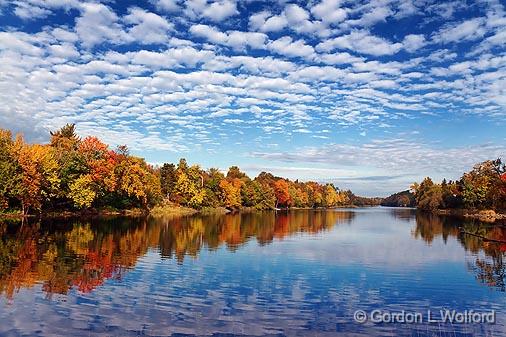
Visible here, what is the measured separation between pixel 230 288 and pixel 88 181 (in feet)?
191

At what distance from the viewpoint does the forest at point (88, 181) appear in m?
60.2

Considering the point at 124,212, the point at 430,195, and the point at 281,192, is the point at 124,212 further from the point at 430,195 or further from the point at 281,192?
the point at 430,195

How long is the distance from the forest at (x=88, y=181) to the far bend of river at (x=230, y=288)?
84.8 feet

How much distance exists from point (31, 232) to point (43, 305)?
2900cm

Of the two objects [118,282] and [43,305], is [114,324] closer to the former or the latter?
[43,305]

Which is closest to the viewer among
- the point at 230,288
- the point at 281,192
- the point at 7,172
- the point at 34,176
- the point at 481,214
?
the point at 230,288

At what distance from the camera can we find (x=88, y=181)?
72.8 metres

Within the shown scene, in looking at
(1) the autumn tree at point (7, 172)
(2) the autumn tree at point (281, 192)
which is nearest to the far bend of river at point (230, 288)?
(1) the autumn tree at point (7, 172)

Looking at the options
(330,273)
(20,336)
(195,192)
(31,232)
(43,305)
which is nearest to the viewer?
(20,336)

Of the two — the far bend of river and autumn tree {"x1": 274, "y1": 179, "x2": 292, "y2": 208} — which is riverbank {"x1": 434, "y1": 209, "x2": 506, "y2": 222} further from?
the far bend of river

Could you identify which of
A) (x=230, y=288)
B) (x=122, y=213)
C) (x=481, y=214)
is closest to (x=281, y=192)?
(x=481, y=214)

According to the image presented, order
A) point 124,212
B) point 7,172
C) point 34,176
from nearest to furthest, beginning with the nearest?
point 7,172 → point 34,176 → point 124,212

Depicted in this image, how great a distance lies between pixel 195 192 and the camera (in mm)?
114500

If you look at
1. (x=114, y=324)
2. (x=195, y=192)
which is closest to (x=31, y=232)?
(x=114, y=324)
